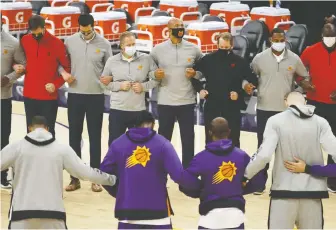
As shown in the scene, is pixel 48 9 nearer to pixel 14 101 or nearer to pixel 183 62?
pixel 14 101

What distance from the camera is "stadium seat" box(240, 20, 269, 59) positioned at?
14602mm

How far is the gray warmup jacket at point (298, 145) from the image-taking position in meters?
7.62

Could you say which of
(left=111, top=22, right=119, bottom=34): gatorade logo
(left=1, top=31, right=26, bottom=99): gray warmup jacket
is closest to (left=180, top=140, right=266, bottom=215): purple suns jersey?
(left=1, top=31, right=26, bottom=99): gray warmup jacket

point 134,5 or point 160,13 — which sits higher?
point 160,13

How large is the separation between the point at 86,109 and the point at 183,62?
1.14m

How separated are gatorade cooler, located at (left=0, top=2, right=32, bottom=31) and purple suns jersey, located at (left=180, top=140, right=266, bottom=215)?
386 inches

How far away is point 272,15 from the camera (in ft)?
49.6

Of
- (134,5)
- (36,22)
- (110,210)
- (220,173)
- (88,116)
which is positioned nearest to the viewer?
(220,173)

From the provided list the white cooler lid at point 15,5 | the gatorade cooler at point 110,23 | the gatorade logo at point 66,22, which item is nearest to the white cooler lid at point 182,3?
the gatorade cooler at point 110,23

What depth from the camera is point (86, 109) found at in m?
10.5

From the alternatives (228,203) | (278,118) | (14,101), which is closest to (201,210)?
(228,203)

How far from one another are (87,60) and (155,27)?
4545mm

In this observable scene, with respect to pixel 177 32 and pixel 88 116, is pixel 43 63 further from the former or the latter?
pixel 177 32

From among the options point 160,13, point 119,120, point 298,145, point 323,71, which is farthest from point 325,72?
point 160,13
